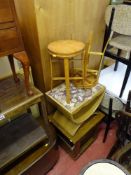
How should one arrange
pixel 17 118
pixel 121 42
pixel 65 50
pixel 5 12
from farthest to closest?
pixel 121 42, pixel 17 118, pixel 65 50, pixel 5 12

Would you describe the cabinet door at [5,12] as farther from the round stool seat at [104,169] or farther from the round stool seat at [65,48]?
the round stool seat at [104,169]

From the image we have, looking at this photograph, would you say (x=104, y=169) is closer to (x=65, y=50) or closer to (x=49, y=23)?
(x=65, y=50)

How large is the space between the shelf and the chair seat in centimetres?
98

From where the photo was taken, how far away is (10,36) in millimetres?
866

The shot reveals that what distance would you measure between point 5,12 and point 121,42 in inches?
40.7

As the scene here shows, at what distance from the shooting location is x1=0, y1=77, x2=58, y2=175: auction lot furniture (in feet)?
3.30

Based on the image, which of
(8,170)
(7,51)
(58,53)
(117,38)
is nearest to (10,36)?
(7,51)

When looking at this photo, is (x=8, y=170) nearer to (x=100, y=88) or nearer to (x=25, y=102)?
(x=25, y=102)

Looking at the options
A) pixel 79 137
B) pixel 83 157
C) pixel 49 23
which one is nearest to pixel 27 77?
pixel 49 23

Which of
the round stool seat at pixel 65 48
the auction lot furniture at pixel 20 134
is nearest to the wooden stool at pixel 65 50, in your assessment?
the round stool seat at pixel 65 48

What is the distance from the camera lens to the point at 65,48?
105 centimetres

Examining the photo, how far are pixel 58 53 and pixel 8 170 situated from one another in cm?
91

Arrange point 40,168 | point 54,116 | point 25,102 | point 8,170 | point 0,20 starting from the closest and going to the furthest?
1. point 0,20
2. point 25,102
3. point 8,170
4. point 40,168
5. point 54,116

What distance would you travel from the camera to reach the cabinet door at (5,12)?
794mm
